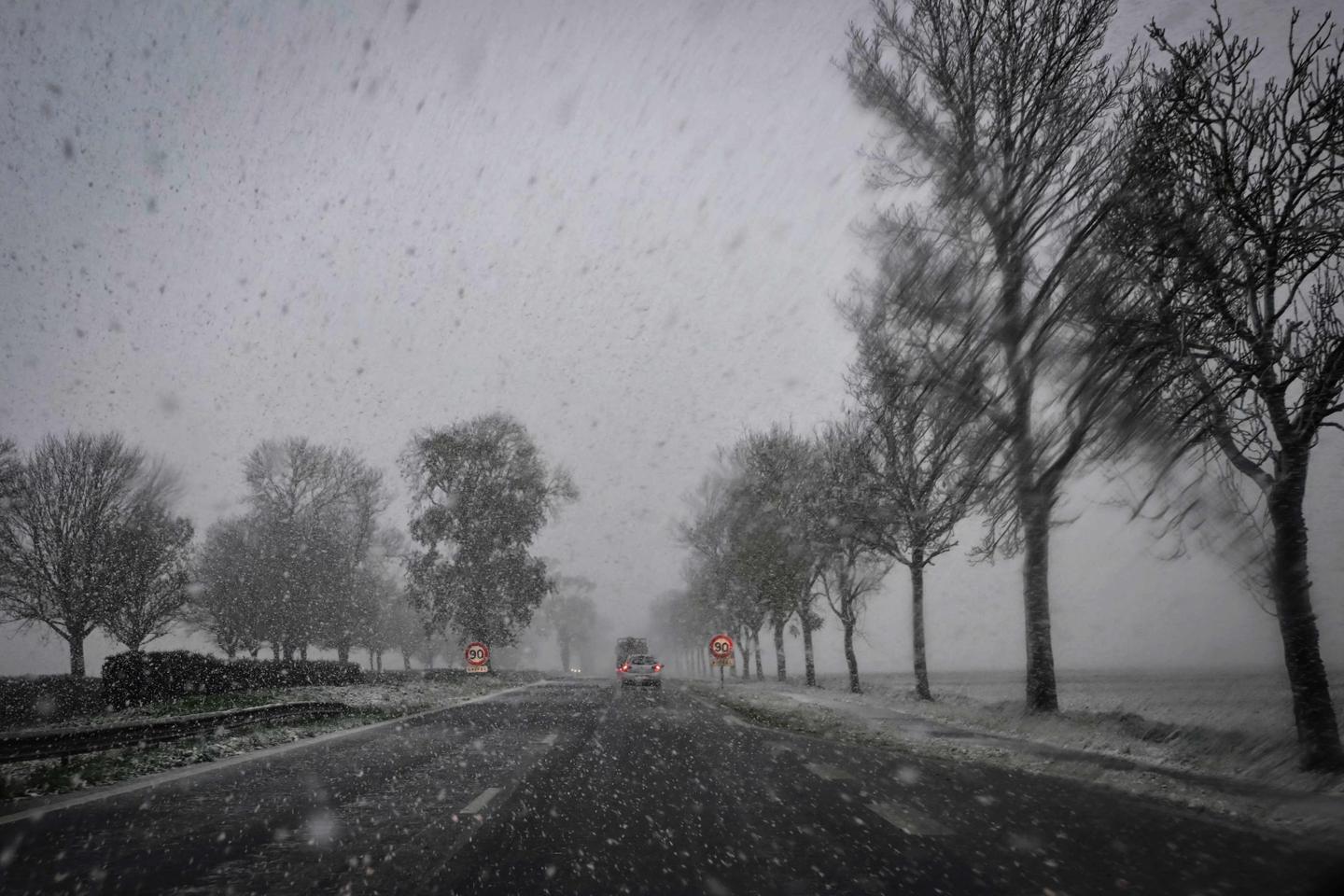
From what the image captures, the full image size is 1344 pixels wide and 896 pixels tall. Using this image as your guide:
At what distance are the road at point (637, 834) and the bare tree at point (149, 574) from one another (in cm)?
3028

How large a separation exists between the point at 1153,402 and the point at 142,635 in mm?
41530

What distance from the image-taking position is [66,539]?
104 feet

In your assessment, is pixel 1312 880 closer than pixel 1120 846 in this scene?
Yes

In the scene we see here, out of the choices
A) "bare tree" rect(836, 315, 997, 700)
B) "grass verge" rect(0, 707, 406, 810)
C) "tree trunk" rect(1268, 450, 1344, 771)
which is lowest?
"grass verge" rect(0, 707, 406, 810)

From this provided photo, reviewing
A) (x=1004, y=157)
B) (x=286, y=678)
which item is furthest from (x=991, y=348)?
(x=286, y=678)

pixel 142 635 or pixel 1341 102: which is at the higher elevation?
pixel 1341 102

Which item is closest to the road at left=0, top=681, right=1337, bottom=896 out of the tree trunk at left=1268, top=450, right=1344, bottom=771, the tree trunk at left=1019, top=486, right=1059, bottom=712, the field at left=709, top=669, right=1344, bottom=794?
the field at left=709, top=669, right=1344, bottom=794

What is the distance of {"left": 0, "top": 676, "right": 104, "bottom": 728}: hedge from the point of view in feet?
68.5

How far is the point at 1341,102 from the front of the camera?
7512 mm

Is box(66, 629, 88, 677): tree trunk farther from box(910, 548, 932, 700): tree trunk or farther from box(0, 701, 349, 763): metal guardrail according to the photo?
box(910, 548, 932, 700): tree trunk

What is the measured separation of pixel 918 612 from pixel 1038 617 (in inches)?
336

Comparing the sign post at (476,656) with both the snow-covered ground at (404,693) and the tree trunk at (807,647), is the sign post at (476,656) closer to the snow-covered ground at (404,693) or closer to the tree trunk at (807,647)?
the snow-covered ground at (404,693)

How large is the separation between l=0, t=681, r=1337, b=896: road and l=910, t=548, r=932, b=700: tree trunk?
42.8ft

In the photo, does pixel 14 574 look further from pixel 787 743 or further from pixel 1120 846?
pixel 1120 846
